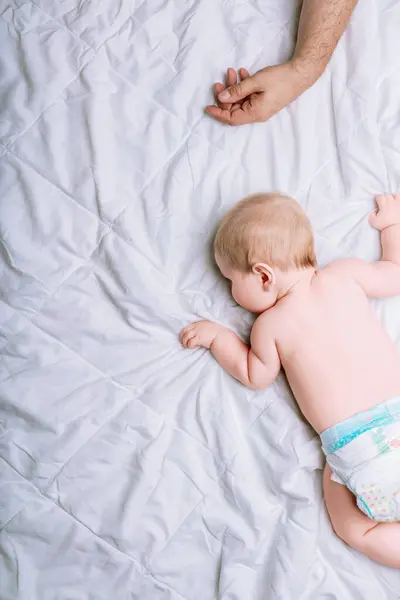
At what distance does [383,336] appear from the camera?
1.32 m

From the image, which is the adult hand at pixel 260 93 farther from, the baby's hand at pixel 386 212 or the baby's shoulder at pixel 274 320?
the baby's shoulder at pixel 274 320

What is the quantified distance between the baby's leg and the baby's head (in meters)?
0.37

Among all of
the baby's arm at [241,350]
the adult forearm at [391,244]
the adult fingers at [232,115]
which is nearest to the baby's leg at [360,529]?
the baby's arm at [241,350]

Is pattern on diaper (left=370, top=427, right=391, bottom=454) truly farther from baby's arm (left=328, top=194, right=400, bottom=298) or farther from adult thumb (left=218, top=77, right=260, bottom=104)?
adult thumb (left=218, top=77, right=260, bottom=104)

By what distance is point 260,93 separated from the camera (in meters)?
1.43

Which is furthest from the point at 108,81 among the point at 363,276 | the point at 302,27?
the point at 363,276

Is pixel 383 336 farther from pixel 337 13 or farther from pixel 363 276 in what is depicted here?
pixel 337 13

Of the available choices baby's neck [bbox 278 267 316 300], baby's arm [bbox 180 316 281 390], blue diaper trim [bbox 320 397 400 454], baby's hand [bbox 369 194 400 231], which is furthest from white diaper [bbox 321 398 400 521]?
baby's hand [bbox 369 194 400 231]

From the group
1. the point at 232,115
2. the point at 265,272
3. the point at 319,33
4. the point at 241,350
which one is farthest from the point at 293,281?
the point at 319,33

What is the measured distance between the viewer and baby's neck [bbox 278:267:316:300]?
1333 mm

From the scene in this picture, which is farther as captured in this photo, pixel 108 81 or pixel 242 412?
pixel 108 81

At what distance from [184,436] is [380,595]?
43 cm

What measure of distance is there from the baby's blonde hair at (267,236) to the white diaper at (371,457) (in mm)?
305

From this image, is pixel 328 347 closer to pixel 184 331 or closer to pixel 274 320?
pixel 274 320
